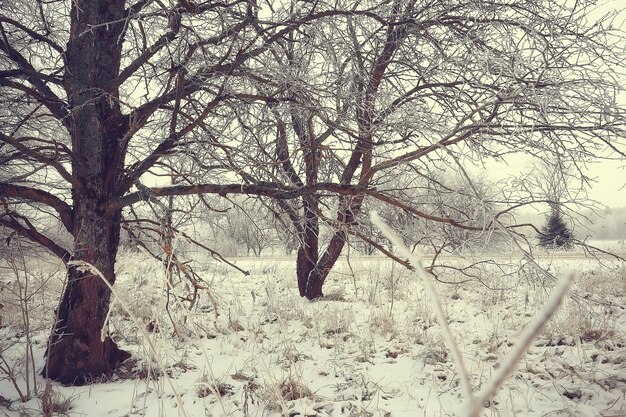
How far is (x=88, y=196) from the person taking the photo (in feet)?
11.9

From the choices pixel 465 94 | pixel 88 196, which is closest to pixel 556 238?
pixel 465 94

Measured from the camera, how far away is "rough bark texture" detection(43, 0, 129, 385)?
363 cm

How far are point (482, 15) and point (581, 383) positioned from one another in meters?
3.01

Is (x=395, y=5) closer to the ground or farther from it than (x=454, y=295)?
farther from it

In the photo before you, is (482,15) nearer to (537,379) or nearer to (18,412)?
(537,379)

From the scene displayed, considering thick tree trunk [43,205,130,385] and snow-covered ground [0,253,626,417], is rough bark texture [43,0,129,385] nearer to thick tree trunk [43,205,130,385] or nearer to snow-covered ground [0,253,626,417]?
thick tree trunk [43,205,130,385]

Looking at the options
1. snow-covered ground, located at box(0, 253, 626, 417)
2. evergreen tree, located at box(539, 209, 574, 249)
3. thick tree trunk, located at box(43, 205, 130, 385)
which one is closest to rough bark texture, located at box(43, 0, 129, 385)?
thick tree trunk, located at box(43, 205, 130, 385)

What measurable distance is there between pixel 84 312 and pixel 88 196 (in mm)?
974

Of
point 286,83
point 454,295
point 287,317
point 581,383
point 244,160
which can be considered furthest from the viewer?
point 454,295

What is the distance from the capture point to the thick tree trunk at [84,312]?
3.62 meters

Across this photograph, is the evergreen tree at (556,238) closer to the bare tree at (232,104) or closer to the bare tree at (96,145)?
the bare tree at (232,104)

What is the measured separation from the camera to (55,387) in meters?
3.49

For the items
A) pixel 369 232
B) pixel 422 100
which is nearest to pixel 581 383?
A: pixel 369 232

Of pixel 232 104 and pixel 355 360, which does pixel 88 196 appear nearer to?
pixel 232 104
